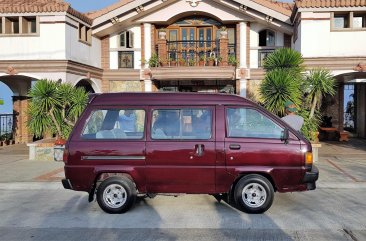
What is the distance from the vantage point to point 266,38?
17.2 meters

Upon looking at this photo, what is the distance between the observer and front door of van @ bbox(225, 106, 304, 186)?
6.55 m

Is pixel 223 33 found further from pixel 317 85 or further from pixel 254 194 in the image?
pixel 254 194

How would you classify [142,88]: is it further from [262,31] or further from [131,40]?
[262,31]

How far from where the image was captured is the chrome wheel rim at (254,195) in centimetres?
661

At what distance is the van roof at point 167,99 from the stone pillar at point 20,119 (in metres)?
12.7

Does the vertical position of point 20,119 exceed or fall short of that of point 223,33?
it falls short

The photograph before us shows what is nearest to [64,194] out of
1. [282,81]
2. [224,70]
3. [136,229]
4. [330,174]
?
[136,229]

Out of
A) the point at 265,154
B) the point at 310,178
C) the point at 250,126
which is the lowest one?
the point at 310,178

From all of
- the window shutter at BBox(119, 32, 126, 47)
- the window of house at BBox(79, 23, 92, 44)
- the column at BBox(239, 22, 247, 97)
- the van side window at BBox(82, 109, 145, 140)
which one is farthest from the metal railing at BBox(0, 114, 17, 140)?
the van side window at BBox(82, 109, 145, 140)

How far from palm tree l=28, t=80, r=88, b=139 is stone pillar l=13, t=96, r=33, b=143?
601 centimetres

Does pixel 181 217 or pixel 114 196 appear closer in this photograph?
pixel 181 217

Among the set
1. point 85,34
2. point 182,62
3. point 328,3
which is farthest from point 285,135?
point 85,34

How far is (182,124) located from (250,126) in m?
1.11

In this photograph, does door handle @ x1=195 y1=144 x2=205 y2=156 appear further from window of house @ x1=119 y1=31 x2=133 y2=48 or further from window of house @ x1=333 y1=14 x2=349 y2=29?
window of house @ x1=119 y1=31 x2=133 y2=48
